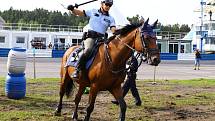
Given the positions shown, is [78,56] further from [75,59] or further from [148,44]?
[148,44]

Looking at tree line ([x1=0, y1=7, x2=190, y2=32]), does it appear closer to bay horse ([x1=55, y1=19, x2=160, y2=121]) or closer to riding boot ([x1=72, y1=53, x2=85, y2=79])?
riding boot ([x1=72, y1=53, x2=85, y2=79])

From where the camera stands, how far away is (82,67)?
9250mm

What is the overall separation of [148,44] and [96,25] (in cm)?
167

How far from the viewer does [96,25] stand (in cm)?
940

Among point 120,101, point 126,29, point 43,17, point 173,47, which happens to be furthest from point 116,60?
point 43,17

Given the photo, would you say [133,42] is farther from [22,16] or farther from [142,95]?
[22,16]

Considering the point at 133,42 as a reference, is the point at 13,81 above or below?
below

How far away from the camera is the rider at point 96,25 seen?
30.1ft

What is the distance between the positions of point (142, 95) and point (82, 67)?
655 centimetres

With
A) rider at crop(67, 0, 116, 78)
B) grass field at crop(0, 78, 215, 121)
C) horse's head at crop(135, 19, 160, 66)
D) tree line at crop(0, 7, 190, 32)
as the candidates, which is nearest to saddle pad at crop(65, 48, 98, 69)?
rider at crop(67, 0, 116, 78)

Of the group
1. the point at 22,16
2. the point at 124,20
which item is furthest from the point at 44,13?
the point at 124,20

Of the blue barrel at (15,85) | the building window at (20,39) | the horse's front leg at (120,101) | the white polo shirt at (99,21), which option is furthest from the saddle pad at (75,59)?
the building window at (20,39)

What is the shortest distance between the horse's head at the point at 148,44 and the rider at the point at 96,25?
992mm

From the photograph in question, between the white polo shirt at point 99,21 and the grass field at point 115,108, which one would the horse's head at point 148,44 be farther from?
the grass field at point 115,108
